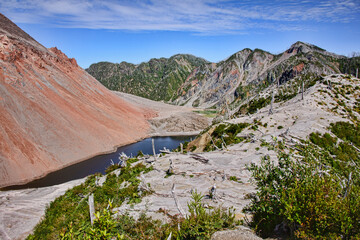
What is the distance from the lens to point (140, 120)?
82188 millimetres

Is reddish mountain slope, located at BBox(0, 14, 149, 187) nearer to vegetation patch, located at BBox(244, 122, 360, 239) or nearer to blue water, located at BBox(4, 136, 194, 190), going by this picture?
blue water, located at BBox(4, 136, 194, 190)

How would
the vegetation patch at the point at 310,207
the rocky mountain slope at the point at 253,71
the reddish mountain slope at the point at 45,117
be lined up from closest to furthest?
the vegetation patch at the point at 310,207
the reddish mountain slope at the point at 45,117
the rocky mountain slope at the point at 253,71

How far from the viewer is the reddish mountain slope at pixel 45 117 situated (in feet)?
122

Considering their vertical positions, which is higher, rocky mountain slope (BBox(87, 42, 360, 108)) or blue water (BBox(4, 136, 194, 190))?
rocky mountain slope (BBox(87, 42, 360, 108))

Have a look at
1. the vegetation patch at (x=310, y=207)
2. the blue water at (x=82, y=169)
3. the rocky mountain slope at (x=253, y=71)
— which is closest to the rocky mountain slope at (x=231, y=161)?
the vegetation patch at (x=310, y=207)

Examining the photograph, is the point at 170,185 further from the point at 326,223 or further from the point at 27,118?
the point at 27,118

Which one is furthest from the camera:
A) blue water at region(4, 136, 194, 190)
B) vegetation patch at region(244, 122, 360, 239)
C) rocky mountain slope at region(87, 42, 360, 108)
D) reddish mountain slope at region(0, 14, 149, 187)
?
rocky mountain slope at region(87, 42, 360, 108)

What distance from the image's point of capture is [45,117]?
46188 mm

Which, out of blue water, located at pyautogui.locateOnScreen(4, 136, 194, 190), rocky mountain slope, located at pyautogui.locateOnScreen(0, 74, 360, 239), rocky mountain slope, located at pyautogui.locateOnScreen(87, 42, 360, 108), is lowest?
blue water, located at pyautogui.locateOnScreen(4, 136, 194, 190)

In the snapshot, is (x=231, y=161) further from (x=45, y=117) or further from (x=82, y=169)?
(x=45, y=117)

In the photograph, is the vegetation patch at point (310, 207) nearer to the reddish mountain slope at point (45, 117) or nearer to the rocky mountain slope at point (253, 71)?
the reddish mountain slope at point (45, 117)

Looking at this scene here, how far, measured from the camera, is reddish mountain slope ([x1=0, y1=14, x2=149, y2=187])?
37188 mm

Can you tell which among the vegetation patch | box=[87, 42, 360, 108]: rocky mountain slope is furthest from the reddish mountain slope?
box=[87, 42, 360, 108]: rocky mountain slope

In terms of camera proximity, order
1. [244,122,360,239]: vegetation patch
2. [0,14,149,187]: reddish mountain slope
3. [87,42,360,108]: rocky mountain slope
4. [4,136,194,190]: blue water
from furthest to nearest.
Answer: [87,42,360,108]: rocky mountain slope, [0,14,149,187]: reddish mountain slope, [4,136,194,190]: blue water, [244,122,360,239]: vegetation patch
